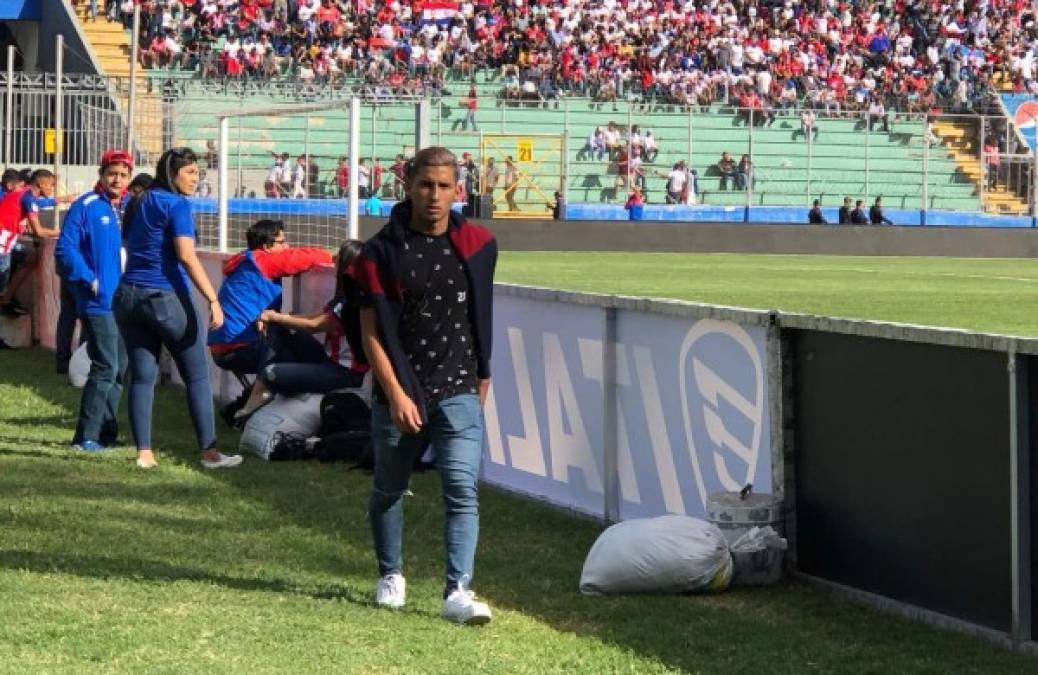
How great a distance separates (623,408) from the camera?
911 centimetres

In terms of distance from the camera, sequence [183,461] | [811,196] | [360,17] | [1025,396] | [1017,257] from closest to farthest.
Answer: [1025,396] → [183,461] → [1017,257] → [811,196] → [360,17]

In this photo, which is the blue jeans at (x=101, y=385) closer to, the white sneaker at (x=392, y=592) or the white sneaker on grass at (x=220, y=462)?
the white sneaker on grass at (x=220, y=462)

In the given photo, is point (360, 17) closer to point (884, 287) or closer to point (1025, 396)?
point (884, 287)

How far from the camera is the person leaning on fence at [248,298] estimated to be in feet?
42.4

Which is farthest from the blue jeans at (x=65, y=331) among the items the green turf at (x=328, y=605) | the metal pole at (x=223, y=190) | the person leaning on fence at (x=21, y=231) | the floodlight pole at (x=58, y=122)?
the floodlight pole at (x=58, y=122)

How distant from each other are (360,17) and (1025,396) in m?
40.4

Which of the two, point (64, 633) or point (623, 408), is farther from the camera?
point (623, 408)

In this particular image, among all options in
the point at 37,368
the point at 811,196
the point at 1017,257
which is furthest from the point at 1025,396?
the point at 811,196

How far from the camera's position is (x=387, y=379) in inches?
266

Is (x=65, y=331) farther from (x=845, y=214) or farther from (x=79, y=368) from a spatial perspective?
(x=845, y=214)

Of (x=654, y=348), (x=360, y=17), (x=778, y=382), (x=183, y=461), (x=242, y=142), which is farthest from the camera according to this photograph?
(x=360, y=17)

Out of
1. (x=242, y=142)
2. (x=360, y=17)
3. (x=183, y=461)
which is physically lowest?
(x=183, y=461)

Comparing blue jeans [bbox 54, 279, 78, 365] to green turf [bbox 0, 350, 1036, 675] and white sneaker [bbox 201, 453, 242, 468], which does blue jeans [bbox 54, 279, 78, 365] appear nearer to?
white sneaker [bbox 201, 453, 242, 468]

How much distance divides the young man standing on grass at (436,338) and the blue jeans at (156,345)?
3.85m
